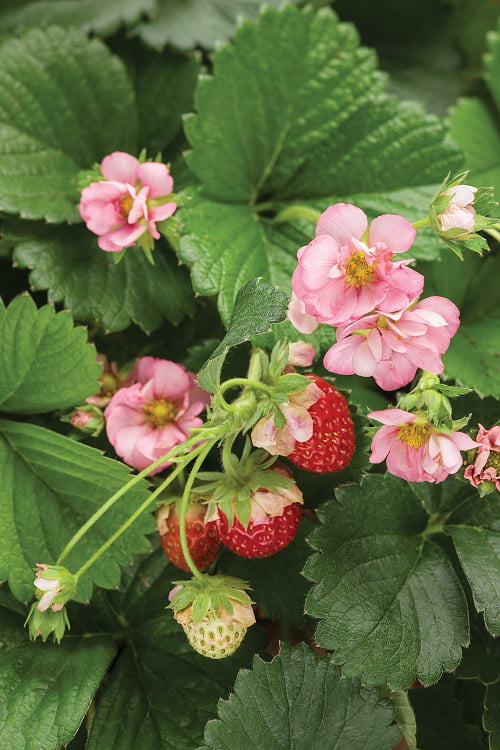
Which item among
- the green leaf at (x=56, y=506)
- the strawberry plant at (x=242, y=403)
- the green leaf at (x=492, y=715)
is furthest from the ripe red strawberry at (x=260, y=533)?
the green leaf at (x=492, y=715)

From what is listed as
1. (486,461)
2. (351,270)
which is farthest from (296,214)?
(486,461)

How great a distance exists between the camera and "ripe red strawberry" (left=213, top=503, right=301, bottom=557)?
0.85 metres

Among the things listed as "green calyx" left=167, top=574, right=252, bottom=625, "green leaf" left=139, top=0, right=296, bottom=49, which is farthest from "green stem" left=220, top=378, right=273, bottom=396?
"green leaf" left=139, top=0, right=296, bottom=49

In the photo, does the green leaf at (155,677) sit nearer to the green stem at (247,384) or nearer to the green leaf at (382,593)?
the green leaf at (382,593)

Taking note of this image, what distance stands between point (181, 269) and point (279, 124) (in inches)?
10.1

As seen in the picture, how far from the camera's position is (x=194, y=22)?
136 cm

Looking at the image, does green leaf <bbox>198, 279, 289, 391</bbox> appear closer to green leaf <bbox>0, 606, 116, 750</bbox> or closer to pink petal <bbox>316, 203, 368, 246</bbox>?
pink petal <bbox>316, 203, 368, 246</bbox>

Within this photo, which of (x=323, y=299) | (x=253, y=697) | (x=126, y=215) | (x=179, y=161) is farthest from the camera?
(x=179, y=161)

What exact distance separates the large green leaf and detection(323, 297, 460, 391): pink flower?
0.33m

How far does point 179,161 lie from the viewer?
1231 millimetres

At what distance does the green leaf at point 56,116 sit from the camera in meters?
1.11

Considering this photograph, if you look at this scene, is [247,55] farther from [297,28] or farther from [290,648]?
[290,648]

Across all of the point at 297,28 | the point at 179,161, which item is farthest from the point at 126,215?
the point at 297,28

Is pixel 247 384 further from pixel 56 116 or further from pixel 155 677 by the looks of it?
pixel 56 116
